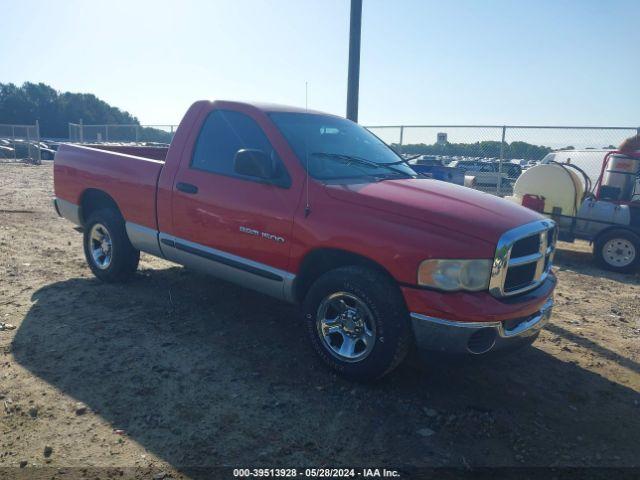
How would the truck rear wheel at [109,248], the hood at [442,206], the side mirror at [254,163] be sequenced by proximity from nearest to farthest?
the hood at [442,206] < the side mirror at [254,163] < the truck rear wheel at [109,248]

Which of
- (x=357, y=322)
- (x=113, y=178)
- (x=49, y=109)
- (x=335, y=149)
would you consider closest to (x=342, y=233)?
(x=357, y=322)

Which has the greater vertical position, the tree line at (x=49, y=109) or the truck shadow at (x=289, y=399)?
the tree line at (x=49, y=109)

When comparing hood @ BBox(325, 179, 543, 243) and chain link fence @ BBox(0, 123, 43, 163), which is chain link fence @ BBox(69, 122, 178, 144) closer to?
chain link fence @ BBox(0, 123, 43, 163)

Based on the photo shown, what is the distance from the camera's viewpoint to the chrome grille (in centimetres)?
320

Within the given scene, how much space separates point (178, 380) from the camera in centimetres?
356

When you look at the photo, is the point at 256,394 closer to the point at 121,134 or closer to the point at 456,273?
the point at 456,273

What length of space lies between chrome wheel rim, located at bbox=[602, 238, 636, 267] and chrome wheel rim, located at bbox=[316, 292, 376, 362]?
593cm

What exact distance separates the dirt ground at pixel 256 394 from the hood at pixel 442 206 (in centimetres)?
94

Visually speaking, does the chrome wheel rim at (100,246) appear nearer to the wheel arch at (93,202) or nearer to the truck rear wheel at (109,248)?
the truck rear wheel at (109,248)

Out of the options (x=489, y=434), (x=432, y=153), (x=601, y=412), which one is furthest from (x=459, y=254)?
(x=432, y=153)

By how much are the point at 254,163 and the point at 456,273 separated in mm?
1725

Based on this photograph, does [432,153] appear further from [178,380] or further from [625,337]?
[178,380]

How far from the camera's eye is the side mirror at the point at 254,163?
12.4 ft

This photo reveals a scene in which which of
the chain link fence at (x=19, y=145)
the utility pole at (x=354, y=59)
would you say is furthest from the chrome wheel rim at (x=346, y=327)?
the chain link fence at (x=19, y=145)
